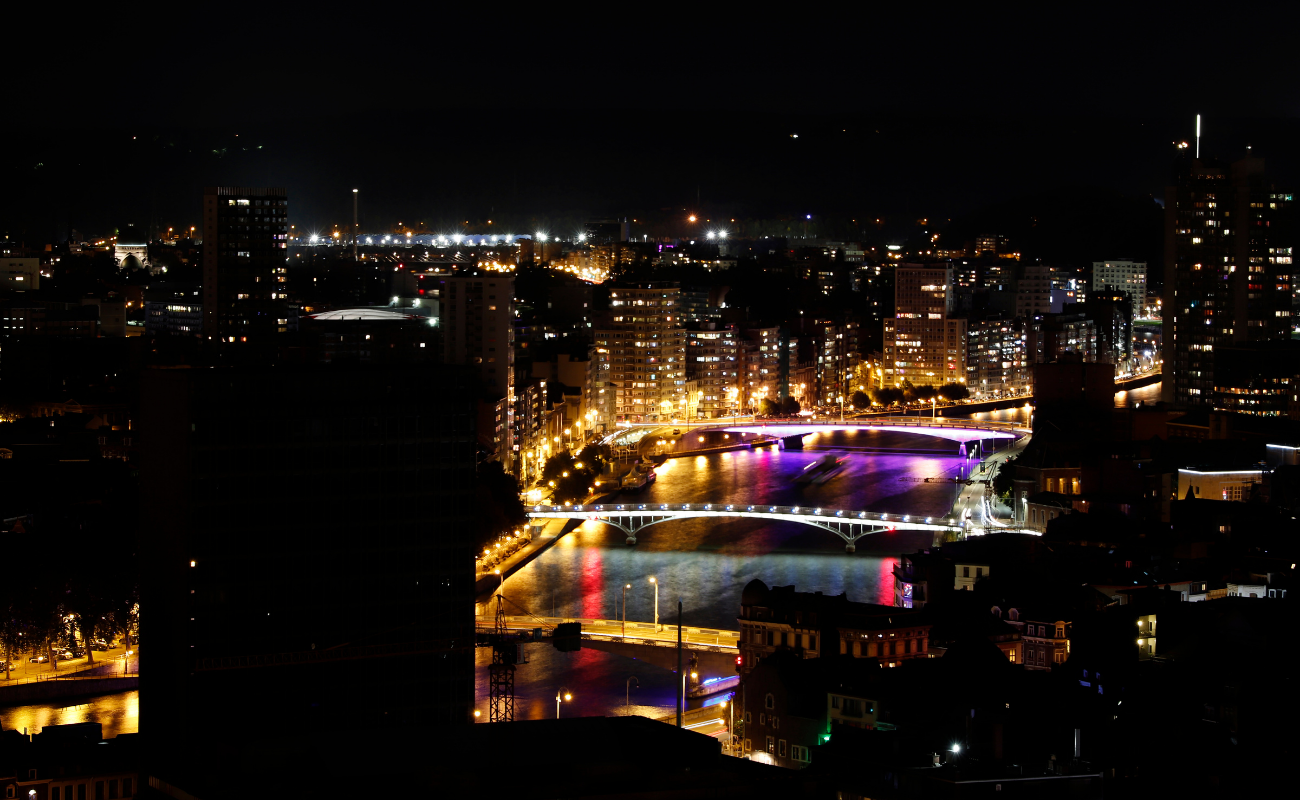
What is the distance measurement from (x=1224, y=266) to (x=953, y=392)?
24.2ft

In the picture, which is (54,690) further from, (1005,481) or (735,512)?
(1005,481)

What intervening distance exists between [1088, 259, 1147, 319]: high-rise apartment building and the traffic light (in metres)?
44.0

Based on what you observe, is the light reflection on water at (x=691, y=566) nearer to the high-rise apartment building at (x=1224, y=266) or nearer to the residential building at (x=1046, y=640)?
the residential building at (x=1046, y=640)

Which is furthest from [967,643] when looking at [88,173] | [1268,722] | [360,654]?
[88,173]

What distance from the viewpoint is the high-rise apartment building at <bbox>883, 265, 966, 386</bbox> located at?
41.4 meters

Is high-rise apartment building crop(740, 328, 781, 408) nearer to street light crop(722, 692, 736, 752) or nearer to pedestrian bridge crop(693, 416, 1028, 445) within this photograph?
pedestrian bridge crop(693, 416, 1028, 445)

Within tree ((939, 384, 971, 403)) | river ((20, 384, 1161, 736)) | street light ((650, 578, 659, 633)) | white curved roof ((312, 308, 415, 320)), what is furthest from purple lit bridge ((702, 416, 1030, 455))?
street light ((650, 578, 659, 633))

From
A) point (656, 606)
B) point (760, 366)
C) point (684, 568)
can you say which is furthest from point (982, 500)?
point (760, 366)

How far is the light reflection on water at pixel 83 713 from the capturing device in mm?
12289

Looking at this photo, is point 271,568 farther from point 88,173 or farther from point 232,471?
point 88,173

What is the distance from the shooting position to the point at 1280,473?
21.6 meters

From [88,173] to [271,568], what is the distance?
40.0 metres

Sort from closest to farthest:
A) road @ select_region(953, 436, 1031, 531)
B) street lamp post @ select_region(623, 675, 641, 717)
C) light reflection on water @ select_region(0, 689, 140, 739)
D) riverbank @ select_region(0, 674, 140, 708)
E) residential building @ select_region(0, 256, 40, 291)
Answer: street lamp post @ select_region(623, 675, 641, 717)
light reflection on water @ select_region(0, 689, 140, 739)
riverbank @ select_region(0, 674, 140, 708)
road @ select_region(953, 436, 1031, 531)
residential building @ select_region(0, 256, 40, 291)

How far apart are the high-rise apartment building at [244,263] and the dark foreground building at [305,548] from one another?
60.6 ft
